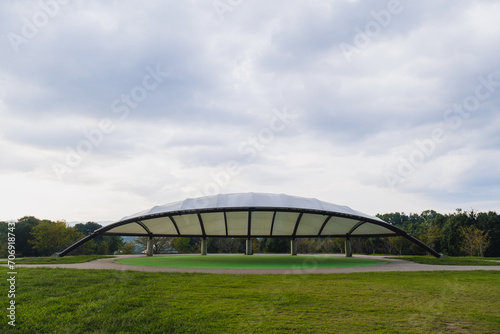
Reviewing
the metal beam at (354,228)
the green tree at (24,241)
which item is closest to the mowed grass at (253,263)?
the metal beam at (354,228)

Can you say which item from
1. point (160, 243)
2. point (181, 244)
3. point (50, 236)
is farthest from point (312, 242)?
point (50, 236)

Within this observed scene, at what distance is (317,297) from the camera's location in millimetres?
9703

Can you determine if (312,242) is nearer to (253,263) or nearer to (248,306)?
(253,263)

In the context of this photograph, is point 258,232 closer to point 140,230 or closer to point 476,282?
point 140,230

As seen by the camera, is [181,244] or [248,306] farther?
[181,244]

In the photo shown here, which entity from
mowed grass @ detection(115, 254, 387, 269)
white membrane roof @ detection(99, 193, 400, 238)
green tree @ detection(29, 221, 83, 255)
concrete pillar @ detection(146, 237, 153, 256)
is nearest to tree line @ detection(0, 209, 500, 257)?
green tree @ detection(29, 221, 83, 255)

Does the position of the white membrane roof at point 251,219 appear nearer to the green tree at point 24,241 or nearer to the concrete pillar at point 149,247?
the concrete pillar at point 149,247

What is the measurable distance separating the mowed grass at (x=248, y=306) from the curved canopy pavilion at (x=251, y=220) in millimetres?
12097

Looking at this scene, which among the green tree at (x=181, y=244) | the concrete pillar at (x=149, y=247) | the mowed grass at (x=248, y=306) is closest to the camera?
the mowed grass at (x=248, y=306)

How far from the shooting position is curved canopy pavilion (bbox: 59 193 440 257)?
24.7 meters

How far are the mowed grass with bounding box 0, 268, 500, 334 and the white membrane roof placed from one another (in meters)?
12.1

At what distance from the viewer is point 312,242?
66.8 meters

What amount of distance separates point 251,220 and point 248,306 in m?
25.7

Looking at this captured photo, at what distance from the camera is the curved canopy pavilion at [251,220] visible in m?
24.7
